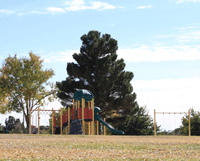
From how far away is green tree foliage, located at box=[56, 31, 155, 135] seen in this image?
4456 cm

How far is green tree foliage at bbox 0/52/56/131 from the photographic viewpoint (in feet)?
154

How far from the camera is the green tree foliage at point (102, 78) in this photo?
4456cm

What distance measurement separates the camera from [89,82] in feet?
148

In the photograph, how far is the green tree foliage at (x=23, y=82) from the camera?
4684 cm

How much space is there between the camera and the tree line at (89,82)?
44.7 metres

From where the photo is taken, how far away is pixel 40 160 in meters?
12.6

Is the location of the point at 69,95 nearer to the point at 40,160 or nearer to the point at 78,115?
the point at 78,115

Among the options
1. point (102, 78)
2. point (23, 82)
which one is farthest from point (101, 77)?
point (23, 82)

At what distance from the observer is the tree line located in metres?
44.7

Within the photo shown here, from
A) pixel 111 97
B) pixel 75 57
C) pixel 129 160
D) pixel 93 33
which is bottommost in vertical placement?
pixel 129 160

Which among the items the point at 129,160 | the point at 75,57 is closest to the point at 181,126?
the point at 75,57

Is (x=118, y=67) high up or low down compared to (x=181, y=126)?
up

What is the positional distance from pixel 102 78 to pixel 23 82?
11.6 meters

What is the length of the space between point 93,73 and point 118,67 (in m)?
3.89
